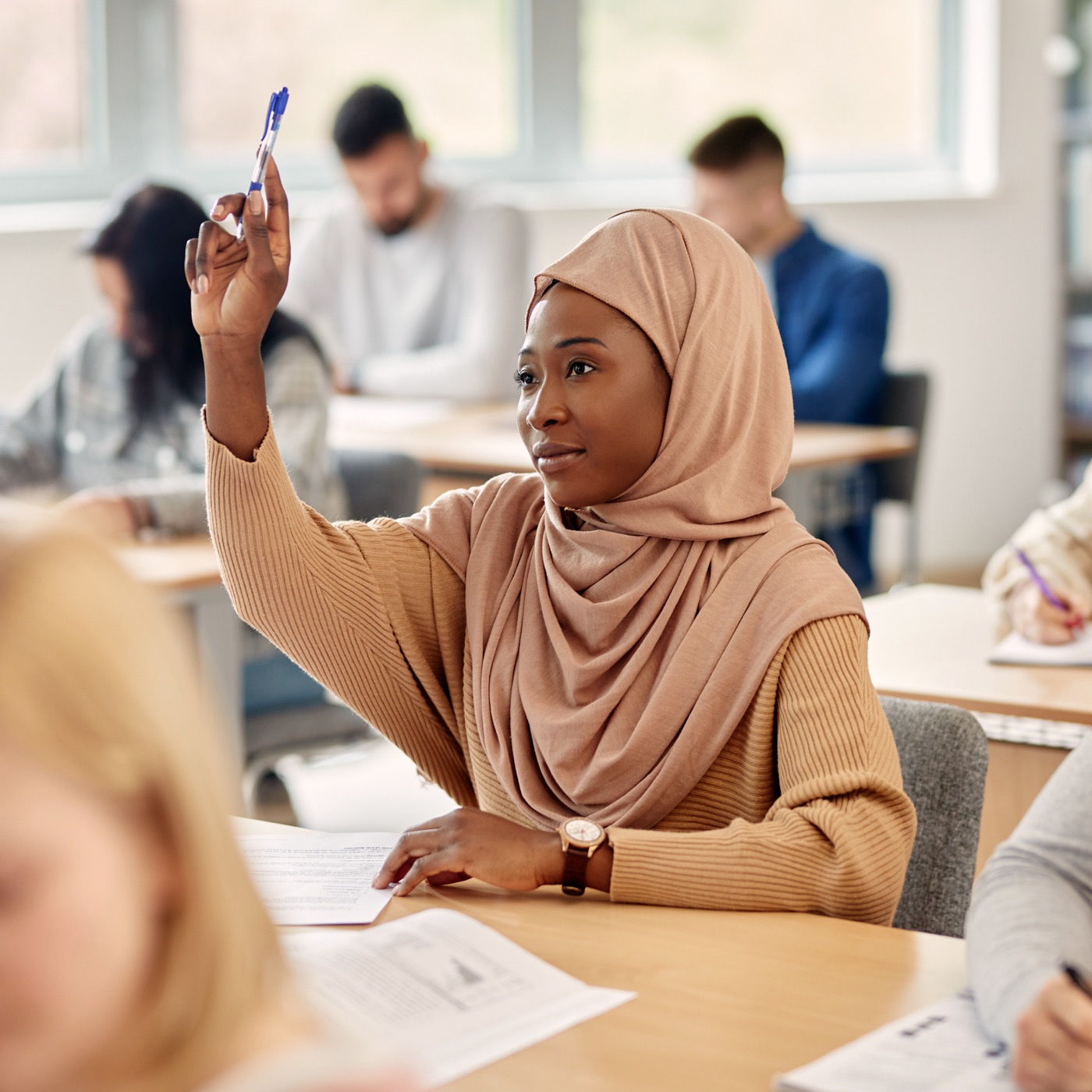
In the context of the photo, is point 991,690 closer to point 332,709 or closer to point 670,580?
point 670,580

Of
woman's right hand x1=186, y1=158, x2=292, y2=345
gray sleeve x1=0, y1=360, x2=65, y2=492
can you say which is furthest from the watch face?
gray sleeve x1=0, y1=360, x2=65, y2=492

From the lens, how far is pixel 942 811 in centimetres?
151

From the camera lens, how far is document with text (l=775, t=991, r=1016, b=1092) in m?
0.97

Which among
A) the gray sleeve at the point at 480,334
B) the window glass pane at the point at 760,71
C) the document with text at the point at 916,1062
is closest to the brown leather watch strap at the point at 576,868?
the document with text at the point at 916,1062

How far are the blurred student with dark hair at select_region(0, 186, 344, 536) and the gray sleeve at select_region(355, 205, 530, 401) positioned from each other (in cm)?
118

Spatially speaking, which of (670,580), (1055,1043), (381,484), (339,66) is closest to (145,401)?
(381,484)

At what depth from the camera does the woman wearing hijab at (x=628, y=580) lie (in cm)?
139

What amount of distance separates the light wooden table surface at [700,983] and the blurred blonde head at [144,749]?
1.50ft

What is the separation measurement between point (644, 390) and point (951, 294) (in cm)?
451

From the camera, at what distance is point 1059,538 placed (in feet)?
7.49

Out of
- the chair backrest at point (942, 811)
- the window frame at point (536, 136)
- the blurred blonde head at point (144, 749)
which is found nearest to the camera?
the blurred blonde head at point (144, 749)

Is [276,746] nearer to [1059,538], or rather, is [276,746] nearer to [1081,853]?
[1059,538]

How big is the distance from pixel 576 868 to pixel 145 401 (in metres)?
1.98

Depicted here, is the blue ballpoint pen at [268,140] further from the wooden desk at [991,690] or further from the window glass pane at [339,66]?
the window glass pane at [339,66]
